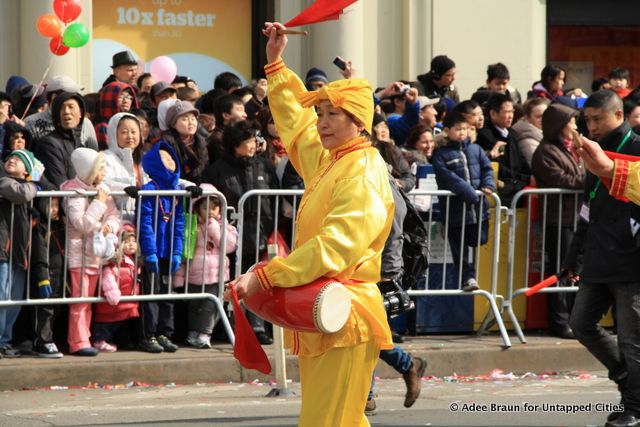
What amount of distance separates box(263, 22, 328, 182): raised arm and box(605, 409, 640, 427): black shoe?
8.74 feet

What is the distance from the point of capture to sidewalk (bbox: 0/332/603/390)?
10492 mm

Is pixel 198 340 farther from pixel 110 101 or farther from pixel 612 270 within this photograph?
pixel 612 270

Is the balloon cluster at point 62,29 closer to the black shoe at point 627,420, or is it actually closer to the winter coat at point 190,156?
the winter coat at point 190,156

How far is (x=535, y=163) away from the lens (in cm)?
1214

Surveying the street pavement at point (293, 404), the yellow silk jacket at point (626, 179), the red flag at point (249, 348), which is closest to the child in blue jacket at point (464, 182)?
the street pavement at point (293, 404)

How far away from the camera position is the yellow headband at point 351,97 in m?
6.71

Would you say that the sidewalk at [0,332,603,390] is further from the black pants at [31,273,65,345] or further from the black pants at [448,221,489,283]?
the black pants at [448,221,489,283]

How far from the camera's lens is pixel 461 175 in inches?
468

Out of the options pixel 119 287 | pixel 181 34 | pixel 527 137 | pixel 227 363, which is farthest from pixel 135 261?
pixel 181 34

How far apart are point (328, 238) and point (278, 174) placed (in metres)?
5.52

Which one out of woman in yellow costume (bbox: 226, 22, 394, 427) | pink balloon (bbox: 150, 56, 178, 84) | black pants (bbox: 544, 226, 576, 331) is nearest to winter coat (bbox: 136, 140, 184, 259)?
black pants (bbox: 544, 226, 576, 331)

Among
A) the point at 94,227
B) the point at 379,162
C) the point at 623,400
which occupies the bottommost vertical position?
the point at 623,400

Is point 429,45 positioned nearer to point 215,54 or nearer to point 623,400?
point 215,54

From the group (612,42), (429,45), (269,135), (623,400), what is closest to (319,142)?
(623,400)
